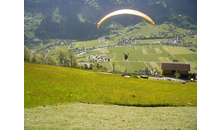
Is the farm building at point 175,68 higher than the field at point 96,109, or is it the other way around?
the farm building at point 175,68

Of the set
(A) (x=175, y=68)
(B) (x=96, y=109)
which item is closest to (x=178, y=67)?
(A) (x=175, y=68)

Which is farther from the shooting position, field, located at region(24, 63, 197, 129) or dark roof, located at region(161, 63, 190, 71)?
dark roof, located at region(161, 63, 190, 71)

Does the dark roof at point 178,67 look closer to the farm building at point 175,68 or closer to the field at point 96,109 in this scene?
the farm building at point 175,68

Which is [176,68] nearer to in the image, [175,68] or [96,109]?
[175,68]

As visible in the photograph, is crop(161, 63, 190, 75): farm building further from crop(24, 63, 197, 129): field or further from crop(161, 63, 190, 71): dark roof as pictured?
crop(24, 63, 197, 129): field

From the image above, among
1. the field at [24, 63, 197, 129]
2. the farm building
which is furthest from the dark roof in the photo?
the field at [24, 63, 197, 129]

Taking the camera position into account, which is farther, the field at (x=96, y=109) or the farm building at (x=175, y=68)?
the farm building at (x=175, y=68)

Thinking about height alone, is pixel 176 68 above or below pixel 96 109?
above

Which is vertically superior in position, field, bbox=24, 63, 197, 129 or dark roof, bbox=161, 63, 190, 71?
dark roof, bbox=161, 63, 190, 71

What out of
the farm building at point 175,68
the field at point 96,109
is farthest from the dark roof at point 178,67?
the field at point 96,109

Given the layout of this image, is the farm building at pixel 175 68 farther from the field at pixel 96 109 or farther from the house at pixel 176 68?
the field at pixel 96 109
